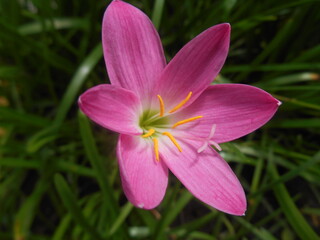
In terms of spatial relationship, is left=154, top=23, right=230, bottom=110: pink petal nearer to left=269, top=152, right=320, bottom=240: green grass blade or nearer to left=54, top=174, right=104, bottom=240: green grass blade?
left=54, top=174, right=104, bottom=240: green grass blade

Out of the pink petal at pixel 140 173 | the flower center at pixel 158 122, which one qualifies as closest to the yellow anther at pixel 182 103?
the flower center at pixel 158 122

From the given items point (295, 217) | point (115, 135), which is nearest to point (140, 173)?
point (295, 217)

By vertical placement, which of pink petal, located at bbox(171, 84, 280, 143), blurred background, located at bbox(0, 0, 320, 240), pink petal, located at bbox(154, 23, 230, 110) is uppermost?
pink petal, located at bbox(154, 23, 230, 110)

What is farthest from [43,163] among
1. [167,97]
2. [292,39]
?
[292,39]

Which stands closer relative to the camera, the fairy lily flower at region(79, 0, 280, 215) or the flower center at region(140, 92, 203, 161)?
the fairy lily flower at region(79, 0, 280, 215)

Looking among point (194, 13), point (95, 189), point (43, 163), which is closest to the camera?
point (43, 163)

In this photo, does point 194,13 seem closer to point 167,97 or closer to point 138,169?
point 167,97

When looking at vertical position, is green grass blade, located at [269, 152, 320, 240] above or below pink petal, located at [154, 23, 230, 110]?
below

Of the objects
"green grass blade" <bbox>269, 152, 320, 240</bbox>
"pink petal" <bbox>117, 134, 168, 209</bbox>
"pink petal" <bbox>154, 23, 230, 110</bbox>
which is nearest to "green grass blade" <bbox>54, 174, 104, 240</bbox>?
"pink petal" <bbox>117, 134, 168, 209</bbox>
